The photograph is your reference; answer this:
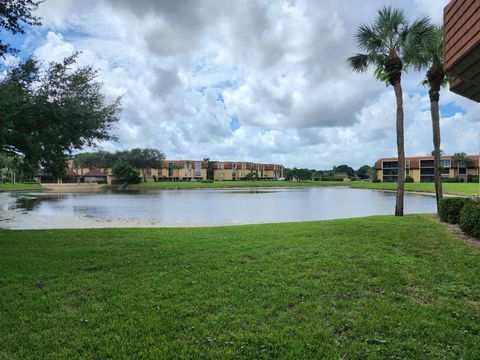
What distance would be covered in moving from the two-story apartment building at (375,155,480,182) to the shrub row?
300 feet

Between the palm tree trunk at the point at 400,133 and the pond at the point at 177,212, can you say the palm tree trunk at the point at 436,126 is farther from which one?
the pond at the point at 177,212

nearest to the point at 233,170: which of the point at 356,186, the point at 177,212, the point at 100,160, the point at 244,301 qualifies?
the point at 100,160

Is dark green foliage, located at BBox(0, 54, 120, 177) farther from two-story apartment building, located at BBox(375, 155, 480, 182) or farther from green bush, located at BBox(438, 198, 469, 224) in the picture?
two-story apartment building, located at BBox(375, 155, 480, 182)

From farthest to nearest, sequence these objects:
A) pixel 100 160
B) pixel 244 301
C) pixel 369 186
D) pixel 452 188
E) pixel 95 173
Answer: pixel 95 173, pixel 100 160, pixel 369 186, pixel 452 188, pixel 244 301

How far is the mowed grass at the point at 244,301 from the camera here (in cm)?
363

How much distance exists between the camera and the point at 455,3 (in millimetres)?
5379

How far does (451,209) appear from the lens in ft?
40.1

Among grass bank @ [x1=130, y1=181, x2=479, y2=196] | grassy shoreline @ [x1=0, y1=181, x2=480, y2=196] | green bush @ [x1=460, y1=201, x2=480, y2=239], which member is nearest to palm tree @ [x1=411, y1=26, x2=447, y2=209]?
green bush @ [x1=460, y1=201, x2=480, y2=239]

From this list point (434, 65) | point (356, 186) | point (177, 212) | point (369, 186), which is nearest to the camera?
point (434, 65)

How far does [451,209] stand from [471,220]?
344 cm

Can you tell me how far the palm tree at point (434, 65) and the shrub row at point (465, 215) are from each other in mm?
2434

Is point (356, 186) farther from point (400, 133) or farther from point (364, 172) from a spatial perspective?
point (400, 133)

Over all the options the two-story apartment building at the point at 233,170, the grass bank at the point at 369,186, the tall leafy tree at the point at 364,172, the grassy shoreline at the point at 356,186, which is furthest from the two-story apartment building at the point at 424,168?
the two-story apartment building at the point at 233,170

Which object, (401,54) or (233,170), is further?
(233,170)
